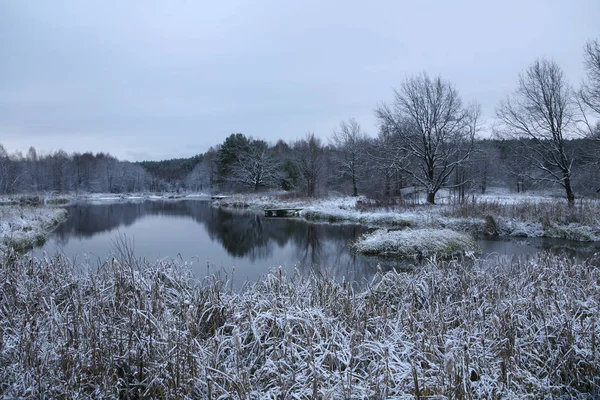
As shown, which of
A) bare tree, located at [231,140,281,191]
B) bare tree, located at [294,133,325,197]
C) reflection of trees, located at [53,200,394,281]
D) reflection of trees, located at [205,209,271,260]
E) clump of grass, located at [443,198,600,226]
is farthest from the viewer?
bare tree, located at [231,140,281,191]

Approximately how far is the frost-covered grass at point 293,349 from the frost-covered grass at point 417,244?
5555 millimetres

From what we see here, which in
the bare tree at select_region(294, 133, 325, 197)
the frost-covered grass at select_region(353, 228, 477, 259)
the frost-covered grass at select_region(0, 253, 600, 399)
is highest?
the bare tree at select_region(294, 133, 325, 197)

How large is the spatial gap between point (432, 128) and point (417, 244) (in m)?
13.3

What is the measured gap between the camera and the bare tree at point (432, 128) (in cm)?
2084

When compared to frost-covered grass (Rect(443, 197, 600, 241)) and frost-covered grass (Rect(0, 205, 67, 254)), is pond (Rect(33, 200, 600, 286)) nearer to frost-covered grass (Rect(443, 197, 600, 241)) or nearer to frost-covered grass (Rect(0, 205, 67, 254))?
frost-covered grass (Rect(0, 205, 67, 254))

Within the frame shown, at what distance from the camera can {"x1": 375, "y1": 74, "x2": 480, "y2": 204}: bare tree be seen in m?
20.8

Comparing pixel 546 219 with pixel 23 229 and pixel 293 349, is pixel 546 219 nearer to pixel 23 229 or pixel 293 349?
pixel 293 349

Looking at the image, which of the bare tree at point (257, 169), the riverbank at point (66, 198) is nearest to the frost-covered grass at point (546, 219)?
the bare tree at point (257, 169)

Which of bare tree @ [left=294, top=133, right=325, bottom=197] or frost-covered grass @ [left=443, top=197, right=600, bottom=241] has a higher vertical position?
bare tree @ [left=294, top=133, right=325, bottom=197]

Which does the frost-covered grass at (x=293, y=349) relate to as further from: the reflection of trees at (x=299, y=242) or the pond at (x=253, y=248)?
the reflection of trees at (x=299, y=242)

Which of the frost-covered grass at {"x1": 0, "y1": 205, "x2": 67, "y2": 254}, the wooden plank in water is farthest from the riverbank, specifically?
the wooden plank in water

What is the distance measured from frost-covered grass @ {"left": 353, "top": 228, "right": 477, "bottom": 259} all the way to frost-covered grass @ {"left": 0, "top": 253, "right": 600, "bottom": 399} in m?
5.56

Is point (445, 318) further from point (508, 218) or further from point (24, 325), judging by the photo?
point (508, 218)

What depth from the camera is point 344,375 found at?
2.73 metres
